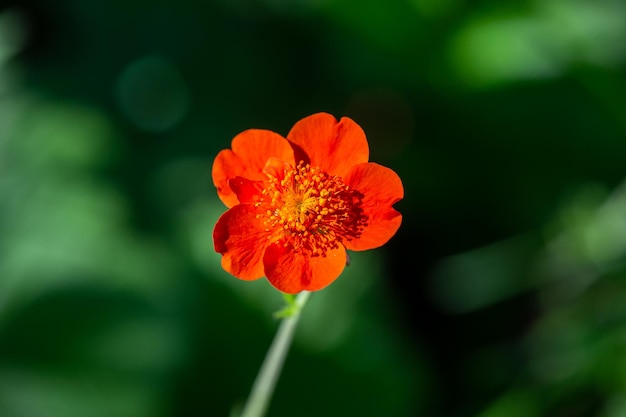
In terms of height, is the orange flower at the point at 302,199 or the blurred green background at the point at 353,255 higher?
the blurred green background at the point at 353,255

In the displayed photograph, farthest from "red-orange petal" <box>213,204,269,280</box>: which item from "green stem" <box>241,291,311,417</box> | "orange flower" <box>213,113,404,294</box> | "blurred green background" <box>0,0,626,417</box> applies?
"blurred green background" <box>0,0,626,417</box>

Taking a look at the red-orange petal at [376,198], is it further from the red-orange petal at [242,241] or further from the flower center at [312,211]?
the red-orange petal at [242,241]

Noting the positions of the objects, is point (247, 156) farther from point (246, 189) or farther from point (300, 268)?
point (300, 268)

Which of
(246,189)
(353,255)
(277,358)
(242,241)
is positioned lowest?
(277,358)

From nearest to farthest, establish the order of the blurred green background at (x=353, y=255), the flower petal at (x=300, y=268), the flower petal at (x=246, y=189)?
1. the flower petal at (x=300, y=268)
2. the flower petal at (x=246, y=189)
3. the blurred green background at (x=353, y=255)

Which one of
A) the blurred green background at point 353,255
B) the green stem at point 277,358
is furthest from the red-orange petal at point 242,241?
the blurred green background at point 353,255

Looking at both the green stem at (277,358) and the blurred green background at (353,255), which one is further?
the blurred green background at (353,255)

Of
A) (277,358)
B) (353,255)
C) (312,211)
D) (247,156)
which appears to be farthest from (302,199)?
(353,255)
